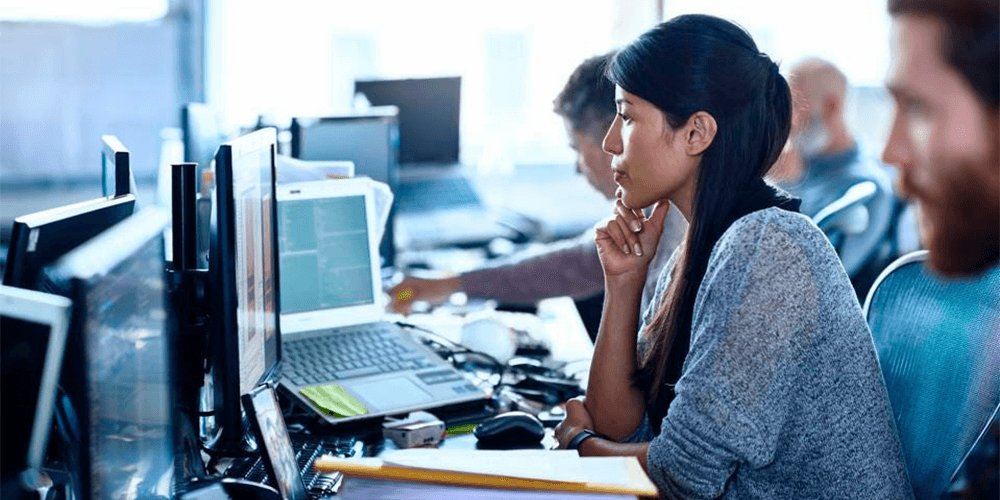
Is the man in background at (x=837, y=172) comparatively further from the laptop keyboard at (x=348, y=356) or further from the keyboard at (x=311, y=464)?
the keyboard at (x=311, y=464)

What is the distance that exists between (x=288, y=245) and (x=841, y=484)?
1.03 meters

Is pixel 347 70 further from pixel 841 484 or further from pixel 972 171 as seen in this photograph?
pixel 972 171

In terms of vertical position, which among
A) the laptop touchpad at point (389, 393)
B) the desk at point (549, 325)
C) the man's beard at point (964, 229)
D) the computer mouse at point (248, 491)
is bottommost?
the desk at point (549, 325)

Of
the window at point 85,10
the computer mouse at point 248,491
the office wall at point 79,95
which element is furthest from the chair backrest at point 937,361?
the window at point 85,10

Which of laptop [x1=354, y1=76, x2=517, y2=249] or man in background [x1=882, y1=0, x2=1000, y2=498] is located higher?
man in background [x1=882, y1=0, x2=1000, y2=498]

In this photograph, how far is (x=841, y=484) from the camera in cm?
150

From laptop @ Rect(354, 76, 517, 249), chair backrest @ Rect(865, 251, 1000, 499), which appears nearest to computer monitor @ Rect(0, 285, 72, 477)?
chair backrest @ Rect(865, 251, 1000, 499)

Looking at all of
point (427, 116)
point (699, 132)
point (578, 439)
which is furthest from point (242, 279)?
point (427, 116)

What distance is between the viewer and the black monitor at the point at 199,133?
2871mm

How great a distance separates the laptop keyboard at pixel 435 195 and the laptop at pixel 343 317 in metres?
1.67

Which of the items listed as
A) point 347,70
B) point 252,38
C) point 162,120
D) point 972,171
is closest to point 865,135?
point 347,70

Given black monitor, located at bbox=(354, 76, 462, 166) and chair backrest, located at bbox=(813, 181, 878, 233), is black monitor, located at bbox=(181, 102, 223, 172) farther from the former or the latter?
chair backrest, located at bbox=(813, 181, 878, 233)

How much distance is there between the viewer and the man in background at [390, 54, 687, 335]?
2439 millimetres

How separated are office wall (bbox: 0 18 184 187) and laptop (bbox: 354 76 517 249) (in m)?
1.06
